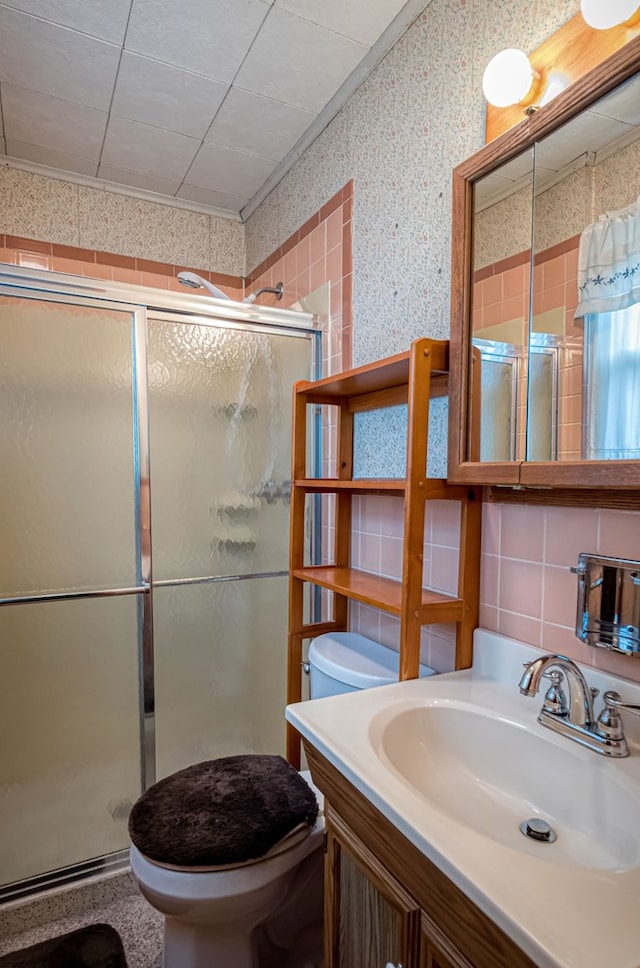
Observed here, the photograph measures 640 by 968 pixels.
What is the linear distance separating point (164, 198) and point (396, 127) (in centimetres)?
135

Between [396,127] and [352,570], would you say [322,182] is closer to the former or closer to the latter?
[396,127]

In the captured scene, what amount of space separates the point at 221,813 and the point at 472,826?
601 mm

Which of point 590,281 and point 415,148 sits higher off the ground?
point 415,148

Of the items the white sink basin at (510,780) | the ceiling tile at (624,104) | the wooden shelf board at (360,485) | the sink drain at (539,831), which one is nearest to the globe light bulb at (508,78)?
the ceiling tile at (624,104)

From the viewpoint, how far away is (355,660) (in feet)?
4.44

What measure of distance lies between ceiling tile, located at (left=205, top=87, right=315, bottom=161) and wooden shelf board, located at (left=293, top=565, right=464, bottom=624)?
1554mm

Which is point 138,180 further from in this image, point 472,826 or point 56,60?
point 472,826

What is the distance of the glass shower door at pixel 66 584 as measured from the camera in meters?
1.49

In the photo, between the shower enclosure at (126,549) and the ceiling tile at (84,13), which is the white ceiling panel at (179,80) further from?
the shower enclosure at (126,549)

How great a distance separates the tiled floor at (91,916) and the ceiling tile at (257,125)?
2.50 m

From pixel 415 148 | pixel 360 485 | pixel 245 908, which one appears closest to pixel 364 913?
pixel 245 908

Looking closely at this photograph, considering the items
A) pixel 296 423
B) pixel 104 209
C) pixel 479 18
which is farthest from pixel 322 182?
pixel 104 209

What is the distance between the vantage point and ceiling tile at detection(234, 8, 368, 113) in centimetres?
144

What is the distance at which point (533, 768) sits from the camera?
0.85 m
